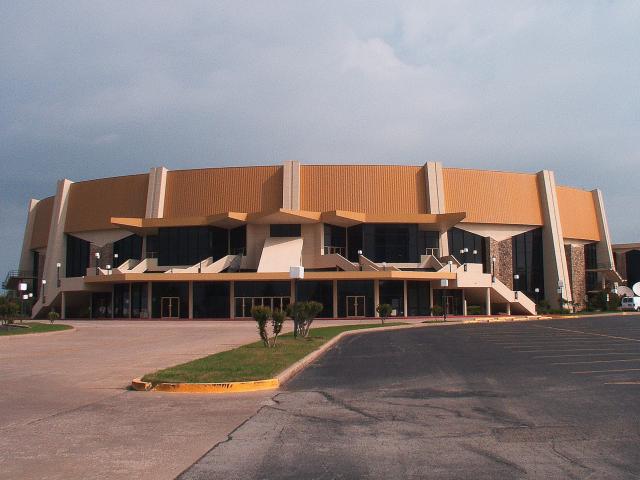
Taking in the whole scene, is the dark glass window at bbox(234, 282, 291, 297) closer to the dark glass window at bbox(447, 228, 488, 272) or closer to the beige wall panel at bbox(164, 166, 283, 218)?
the beige wall panel at bbox(164, 166, 283, 218)

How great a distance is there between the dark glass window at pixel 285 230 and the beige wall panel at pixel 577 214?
2898 centimetres

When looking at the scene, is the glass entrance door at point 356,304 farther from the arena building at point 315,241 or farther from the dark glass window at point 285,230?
the dark glass window at point 285,230

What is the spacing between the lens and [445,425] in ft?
28.0

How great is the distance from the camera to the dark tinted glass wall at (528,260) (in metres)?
65.4

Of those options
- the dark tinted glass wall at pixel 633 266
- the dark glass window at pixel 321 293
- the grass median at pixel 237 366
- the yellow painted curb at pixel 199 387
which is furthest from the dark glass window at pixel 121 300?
the dark tinted glass wall at pixel 633 266

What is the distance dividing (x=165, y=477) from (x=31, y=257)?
262ft

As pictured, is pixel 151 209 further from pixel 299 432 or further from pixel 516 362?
pixel 299 432

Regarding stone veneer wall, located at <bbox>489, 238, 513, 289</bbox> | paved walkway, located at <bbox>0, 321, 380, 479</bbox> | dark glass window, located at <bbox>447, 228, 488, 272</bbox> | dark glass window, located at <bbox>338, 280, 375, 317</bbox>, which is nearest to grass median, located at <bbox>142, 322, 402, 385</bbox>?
paved walkway, located at <bbox>0, 321, 380, 479</bbox>

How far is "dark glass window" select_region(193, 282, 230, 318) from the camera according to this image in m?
54.6

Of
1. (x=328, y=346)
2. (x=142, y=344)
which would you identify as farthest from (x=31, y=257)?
(x=328, y=346)

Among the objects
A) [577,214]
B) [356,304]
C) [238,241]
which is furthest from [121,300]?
[577,214]

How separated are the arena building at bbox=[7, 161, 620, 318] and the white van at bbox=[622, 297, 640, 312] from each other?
173 inches

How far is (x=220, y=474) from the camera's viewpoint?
6.21 meters

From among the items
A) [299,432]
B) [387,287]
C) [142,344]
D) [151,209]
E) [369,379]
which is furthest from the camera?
[151,209]
